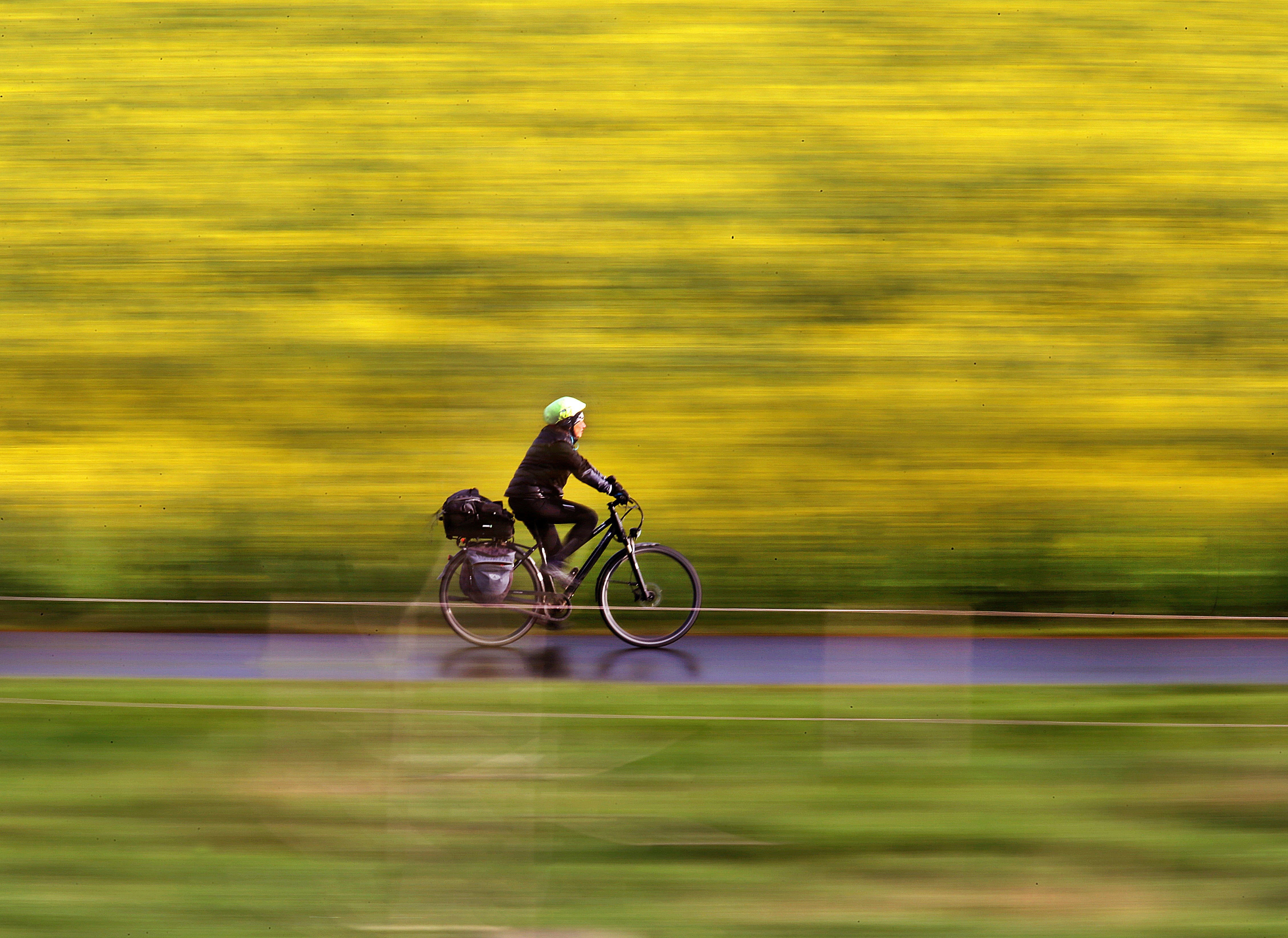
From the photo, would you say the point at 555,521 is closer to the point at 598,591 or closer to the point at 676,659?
the point at 598,591

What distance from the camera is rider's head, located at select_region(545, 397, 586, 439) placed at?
22.4 feet

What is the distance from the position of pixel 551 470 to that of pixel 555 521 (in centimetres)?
28

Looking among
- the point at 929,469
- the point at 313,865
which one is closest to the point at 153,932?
the point at 313,865

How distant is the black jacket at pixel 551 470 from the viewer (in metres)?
6.78

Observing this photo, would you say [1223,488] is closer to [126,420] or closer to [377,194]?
[377,194]

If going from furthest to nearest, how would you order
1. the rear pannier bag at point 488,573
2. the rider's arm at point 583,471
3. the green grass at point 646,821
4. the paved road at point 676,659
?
the rear pannier bag at point 488,573, the rider's arm at point 583,471, the paved road at point 676,659, the green grass at point 646,821

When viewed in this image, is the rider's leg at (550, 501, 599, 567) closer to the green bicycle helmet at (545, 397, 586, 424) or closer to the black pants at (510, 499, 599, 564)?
the black pants at (510, 499, 599, 564)

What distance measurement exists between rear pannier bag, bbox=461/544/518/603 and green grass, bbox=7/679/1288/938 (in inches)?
47.0

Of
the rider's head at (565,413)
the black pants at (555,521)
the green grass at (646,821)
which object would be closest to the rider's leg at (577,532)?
the black pants at (555,521)

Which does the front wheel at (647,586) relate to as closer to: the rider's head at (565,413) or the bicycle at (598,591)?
the bicycle at (598,591)

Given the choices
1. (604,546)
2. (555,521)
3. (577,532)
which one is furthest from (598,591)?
(555,521)

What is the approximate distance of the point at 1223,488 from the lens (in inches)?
347

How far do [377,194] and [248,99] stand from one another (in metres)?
1.24

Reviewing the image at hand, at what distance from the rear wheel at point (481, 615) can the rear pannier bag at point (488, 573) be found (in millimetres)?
31
